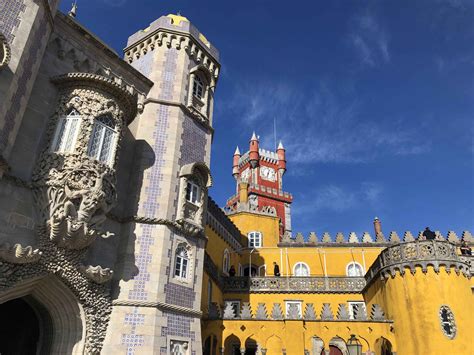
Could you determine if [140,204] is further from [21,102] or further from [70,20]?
[70,20]

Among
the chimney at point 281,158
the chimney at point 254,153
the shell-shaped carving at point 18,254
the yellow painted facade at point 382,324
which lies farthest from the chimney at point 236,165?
the shell-shaped carving at point 18,254

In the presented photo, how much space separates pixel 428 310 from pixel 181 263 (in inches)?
489

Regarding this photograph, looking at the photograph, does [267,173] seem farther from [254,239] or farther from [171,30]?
[171,30]

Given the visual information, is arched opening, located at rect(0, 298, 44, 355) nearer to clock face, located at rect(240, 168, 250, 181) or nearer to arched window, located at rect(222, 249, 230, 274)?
arched window, located at rect(222, 249, 230, 274)

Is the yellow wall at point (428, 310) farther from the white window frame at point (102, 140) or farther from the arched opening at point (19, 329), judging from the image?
the arched opening at point (19, 329)

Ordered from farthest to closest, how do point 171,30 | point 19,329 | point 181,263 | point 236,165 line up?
1. point 236,165
2. point 171,30
3. point 181,263
4. point 19,329

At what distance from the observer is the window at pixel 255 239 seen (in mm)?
35125

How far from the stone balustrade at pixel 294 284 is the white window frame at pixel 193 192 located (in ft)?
38.2

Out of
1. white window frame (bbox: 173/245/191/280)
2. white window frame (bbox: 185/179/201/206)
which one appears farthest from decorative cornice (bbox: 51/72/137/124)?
white window frame (bbox: 173/245/191/280)

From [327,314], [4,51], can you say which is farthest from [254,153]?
[4,51]

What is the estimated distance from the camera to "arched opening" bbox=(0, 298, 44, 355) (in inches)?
570

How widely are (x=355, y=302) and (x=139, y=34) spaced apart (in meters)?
22.2

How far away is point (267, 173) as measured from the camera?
68875 millimetres

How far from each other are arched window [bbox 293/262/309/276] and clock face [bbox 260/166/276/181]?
114 ft
